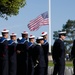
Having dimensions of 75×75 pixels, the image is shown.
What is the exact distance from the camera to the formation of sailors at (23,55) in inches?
499

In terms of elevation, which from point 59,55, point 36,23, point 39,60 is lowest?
point 39,60

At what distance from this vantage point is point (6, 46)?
497 inches

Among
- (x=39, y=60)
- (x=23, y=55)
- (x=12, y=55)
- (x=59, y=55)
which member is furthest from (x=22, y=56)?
(x=59, y=55)

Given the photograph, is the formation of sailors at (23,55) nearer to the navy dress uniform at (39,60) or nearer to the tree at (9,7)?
the navy dress uniform at (39,60)

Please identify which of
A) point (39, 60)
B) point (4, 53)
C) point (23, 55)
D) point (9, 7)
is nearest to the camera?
point (4, 53)

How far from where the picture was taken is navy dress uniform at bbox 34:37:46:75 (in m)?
12.7

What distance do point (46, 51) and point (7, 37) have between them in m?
1.62

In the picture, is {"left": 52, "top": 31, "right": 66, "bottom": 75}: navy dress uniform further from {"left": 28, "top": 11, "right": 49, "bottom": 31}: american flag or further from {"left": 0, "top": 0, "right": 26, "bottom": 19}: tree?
{"left": 0, "top": 0, "right": 26, "bottom": 19}: tree

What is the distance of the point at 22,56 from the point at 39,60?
1074mm

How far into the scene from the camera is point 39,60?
506 inches

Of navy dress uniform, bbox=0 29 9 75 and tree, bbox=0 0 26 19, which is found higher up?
tree, bbox=0 0 26 19

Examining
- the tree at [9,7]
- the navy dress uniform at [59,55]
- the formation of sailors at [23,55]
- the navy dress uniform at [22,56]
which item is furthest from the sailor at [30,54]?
the tree at [9,7]

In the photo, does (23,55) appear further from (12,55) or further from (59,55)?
(59,55)

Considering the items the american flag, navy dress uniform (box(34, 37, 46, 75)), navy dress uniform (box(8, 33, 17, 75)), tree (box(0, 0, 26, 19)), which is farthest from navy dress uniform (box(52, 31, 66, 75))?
tree (box(0, 0, 26, 19))
